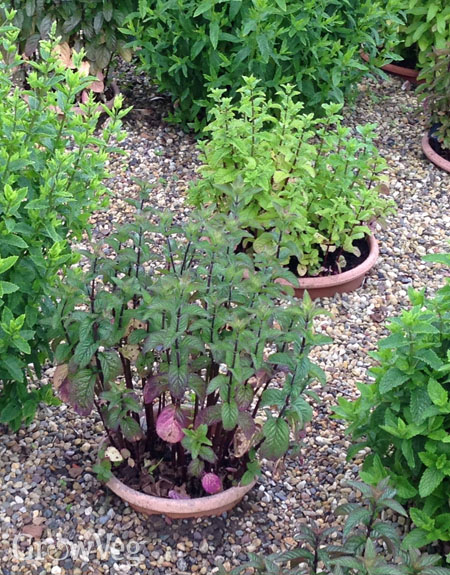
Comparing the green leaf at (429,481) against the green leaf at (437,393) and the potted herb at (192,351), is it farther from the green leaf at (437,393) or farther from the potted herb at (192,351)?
the potted herb at (192,351)

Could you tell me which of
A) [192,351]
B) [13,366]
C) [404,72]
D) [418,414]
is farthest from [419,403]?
[404,72]

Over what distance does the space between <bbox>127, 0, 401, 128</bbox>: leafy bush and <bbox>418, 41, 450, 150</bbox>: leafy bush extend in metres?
0.35

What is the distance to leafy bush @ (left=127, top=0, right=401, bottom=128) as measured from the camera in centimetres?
468

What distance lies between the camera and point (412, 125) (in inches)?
235

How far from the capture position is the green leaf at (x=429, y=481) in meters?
2.64

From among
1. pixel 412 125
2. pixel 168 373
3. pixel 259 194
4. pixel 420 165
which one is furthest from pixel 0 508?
pixel 412 125

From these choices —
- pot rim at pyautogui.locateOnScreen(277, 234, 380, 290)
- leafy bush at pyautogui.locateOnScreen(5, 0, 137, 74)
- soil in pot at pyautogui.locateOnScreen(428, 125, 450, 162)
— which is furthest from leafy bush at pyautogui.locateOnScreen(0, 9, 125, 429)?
soil in pot at pyautogui.locateOnScreen(428, 125, 450, 162)

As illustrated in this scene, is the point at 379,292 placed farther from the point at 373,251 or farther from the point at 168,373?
the point at 168,373

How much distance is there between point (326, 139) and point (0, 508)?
240cm

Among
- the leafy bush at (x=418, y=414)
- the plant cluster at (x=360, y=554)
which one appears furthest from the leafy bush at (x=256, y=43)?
the plant cluster at (x=360, y=554)

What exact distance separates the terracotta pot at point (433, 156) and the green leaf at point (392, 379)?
3.03 metres

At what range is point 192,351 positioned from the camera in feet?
8.89

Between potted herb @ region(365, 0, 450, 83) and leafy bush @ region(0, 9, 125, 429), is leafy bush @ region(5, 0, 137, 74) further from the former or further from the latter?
leafy bush @ region(0, 9, 125, 429)

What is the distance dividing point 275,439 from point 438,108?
359 cm
